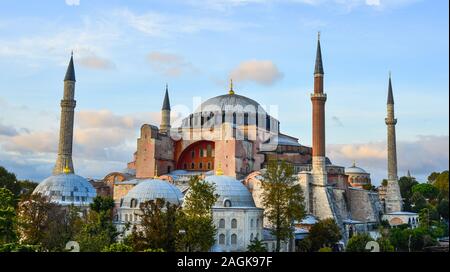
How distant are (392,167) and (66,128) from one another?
1467 cm

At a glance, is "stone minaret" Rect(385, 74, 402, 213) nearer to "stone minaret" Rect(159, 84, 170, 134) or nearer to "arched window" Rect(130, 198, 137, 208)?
"stone minaret" Rect(159, 84, 170, 134)

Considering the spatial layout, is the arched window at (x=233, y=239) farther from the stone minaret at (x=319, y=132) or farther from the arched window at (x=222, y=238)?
the stone minaret at (x=319, y=132)

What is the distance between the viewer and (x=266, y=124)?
83.9 ft

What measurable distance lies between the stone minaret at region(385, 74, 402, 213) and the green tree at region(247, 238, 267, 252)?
12.9 meters

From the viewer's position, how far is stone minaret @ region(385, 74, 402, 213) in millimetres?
25797

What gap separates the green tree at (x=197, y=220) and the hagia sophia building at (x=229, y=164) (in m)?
3.43

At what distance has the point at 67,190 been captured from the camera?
1858 cm

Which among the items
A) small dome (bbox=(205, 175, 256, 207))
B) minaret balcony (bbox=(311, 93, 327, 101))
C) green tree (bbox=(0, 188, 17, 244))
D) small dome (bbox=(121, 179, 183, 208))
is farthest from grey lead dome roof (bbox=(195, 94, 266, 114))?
green tree (bbox=(0, 188, 17, 244))

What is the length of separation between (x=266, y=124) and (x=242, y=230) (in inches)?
432

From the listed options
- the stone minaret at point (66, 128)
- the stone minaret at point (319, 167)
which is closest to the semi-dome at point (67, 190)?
the stone minaret at point (66, 128)

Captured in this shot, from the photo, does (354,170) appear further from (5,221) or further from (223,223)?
(5,221)

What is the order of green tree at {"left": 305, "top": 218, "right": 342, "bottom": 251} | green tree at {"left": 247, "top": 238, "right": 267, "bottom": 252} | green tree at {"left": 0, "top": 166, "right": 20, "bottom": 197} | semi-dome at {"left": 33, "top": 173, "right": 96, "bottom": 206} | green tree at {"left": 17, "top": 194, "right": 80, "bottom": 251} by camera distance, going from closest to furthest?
green tree at {"left": 17, "top": 194, "right": 80, "bottom": 251}
green tree at {"left": 247, "top": 238, "right": 267, "bottom": 252}
green tree at {"left": 305, "top": 218, "right": 342, "bottom": 251}
semi-dome at {"left": 33, "top": 173, "right": 96, "bottom": 206}
green tree at {"left": 0, "top": 166, "right": 20, "bottom": 197}

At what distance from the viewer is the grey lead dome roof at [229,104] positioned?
25.5 meters
